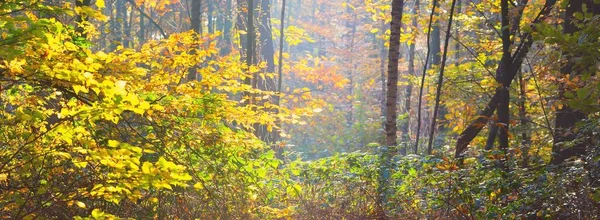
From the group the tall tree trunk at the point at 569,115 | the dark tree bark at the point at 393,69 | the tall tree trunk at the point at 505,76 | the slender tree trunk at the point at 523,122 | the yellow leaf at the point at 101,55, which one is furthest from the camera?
the dark tree bark at the point at 393,69

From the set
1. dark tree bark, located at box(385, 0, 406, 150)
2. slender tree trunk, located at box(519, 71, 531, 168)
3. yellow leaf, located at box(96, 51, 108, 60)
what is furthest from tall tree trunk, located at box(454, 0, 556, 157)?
yellow leaf, located at box(96, 51, 108, 60)

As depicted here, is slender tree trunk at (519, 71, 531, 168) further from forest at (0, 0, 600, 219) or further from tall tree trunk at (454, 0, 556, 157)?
tall tree trunk at (454, 0, 556, 157)

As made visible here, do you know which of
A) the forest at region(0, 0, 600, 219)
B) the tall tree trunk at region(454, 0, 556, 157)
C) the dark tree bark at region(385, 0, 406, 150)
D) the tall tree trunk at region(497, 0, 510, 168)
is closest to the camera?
the forest at region(0, 0, 600, 219)

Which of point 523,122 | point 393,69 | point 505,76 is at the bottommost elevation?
point 523,122

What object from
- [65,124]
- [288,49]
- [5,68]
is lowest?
[288,49]

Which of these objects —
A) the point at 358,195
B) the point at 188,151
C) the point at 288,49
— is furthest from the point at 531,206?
the point at 288,49

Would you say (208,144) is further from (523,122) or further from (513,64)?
(523,122)

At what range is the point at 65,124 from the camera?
3662 millimetres

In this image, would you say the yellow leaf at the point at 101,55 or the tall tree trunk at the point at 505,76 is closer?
the yellow leaf at the point at 101,55

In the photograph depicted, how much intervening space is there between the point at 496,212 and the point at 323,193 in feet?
9.50

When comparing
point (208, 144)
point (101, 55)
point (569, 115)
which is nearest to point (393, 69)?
point (569, 115)

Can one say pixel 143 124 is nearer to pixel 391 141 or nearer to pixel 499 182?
pixel 499 182

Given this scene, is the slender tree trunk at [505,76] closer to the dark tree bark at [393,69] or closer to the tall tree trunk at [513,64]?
the tall tree trunk at [513,64]

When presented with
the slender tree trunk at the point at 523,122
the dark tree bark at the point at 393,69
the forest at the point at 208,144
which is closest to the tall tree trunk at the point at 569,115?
the forest at the point at 208,144
